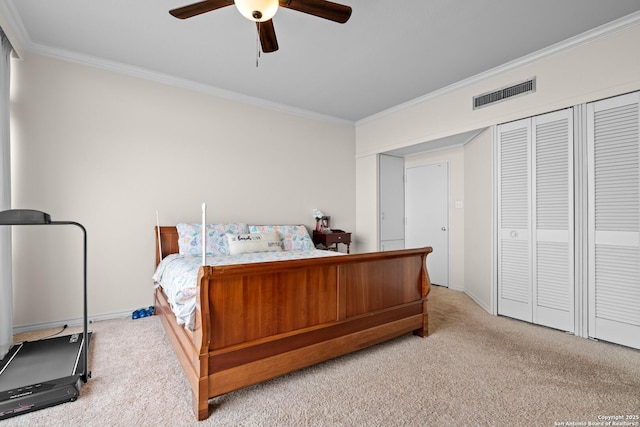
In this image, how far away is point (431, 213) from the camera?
197 inches

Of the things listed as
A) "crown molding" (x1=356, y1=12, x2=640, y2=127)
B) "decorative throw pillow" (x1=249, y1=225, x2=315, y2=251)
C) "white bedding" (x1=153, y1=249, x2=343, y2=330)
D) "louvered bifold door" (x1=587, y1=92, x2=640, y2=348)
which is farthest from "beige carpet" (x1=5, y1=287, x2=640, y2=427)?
"crown molding" (x1=356, y1=12, x2=640, y2=127)

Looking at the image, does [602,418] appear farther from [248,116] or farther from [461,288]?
[248,116]

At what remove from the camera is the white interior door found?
4816mm

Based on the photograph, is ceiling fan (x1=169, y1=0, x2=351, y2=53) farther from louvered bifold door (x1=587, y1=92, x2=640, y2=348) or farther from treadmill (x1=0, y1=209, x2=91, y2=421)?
louvered bifold door (x1=587, y1=92, x2=640, y2=348)

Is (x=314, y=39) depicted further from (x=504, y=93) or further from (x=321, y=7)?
(x=504, y=93)

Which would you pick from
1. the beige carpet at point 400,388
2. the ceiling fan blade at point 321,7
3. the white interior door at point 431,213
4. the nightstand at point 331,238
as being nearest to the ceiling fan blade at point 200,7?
the ceiling fan blade at point 321,7

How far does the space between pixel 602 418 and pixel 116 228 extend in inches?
166

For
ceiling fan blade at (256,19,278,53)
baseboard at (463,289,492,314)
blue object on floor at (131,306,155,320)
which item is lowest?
baseboard at (463,289,492,314)

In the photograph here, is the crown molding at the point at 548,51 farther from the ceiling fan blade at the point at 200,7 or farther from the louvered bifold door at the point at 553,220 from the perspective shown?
the ceiling fan blade at the point at 200,7

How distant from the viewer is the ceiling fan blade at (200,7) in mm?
1929

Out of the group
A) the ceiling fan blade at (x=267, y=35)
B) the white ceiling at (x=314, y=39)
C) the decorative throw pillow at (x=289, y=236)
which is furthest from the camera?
the decorative throw pillow at (x=289, y=236)

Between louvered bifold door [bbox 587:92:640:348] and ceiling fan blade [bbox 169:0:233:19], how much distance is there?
319 centimetres

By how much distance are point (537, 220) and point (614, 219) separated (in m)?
0.59

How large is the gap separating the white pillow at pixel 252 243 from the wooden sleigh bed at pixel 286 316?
97 cm
